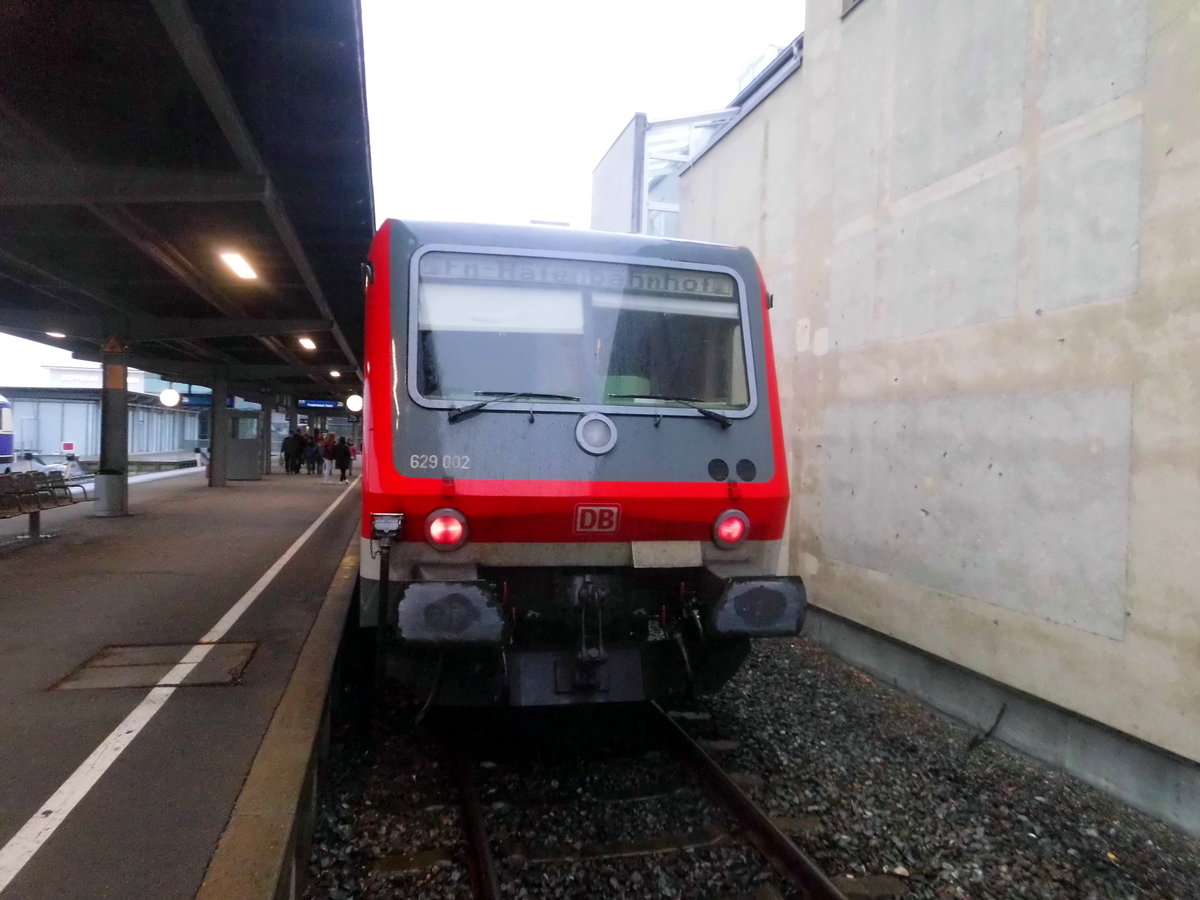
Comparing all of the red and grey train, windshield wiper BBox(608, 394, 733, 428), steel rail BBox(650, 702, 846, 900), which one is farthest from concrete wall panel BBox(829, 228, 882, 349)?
steel rail BBox(650, 702, 846, 900)

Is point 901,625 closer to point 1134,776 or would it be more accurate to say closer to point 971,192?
point 1134,776

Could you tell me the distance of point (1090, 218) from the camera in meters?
4.80

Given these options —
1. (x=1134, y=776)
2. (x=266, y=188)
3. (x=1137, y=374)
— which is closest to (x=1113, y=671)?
(x=1134, y=776)

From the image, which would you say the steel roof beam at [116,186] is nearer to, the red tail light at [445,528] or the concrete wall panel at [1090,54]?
the red tail light at [445,528]

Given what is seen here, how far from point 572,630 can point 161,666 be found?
308 centimetres

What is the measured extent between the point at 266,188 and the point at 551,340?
6217 mm

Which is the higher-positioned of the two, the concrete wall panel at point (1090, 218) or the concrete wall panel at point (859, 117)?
the concrete wall panel at point (859, 117)

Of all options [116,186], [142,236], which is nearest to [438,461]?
[116,186]

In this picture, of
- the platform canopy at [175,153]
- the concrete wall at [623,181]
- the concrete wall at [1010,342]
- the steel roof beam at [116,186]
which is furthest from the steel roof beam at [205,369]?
the concrete wall at [1010,342]

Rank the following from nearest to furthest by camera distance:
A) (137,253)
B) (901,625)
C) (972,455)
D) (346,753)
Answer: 1. (346,753)
2. (972,455)
3. (901,625)
4. (137,253)

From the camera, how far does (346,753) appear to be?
498 centimetres

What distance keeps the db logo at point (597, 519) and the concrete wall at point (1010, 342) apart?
9.12 ft

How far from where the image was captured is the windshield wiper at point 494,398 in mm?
4113

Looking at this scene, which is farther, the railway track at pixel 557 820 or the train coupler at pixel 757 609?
the train coupler at pixel 757 609
